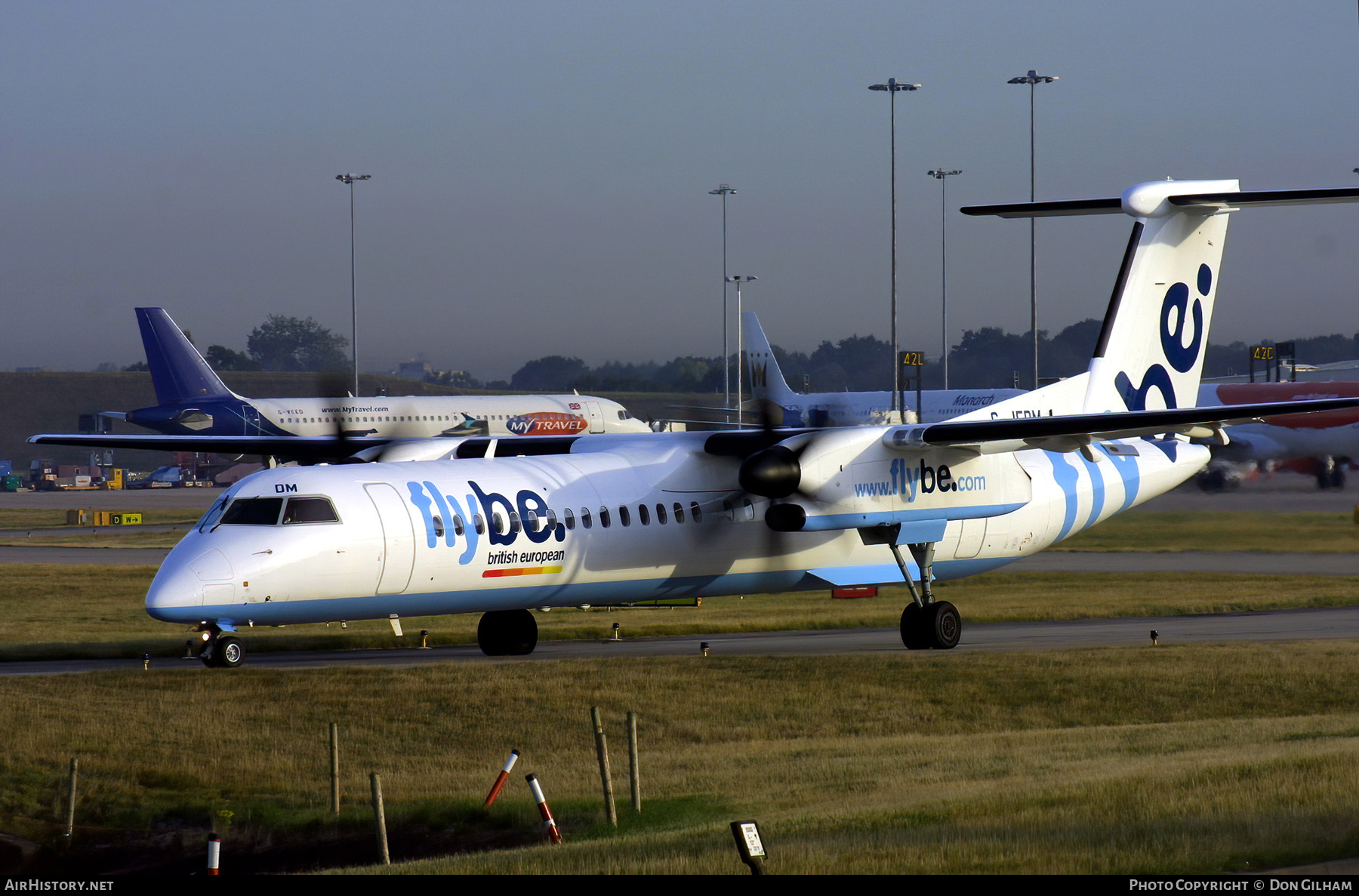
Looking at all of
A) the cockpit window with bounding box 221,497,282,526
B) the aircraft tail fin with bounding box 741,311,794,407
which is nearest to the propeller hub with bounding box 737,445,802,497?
the cockpit window with bounding box 221,497,282,526

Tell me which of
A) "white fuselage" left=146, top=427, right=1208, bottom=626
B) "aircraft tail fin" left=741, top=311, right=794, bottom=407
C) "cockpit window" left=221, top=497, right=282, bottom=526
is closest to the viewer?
"white fuselage" left=146, top=427, right=1208, bottom=626

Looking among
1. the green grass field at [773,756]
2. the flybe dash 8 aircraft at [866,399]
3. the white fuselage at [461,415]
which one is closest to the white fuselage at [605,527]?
the green grass field at [773,756]

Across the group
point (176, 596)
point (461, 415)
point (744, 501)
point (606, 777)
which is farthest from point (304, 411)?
point (606, 777)

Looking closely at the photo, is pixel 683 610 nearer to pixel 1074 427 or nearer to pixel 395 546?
pixel 1074 427

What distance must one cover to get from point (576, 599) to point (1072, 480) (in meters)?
10.7

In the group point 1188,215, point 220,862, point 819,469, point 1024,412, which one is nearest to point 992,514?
point 1024,412

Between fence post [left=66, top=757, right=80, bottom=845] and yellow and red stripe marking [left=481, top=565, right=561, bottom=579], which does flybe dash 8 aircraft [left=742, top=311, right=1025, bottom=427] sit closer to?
yellow and red stripe marking [left=481, top=565, right=561, bottom=579]

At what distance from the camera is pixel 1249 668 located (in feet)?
76.9

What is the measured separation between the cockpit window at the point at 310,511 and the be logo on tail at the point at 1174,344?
52.1ft

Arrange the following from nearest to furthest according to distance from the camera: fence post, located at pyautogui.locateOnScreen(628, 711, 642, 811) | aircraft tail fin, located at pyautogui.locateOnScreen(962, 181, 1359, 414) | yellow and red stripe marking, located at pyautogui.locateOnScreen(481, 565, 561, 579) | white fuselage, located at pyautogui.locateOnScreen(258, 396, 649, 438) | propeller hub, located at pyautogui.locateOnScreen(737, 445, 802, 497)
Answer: fence post, located at pyautogui.locateOnScreen(628, 711, 642, 811) → yellow and red stripe marking, located at pyautogui.locateOnScreen(481, 565, 561, 579) → propeller hub, located at pyautogui.locateOnScreen(737, 445, 802, 497) → aircraft tail fin, located at pyautogui.locateOnScreen(962, 181, 1359, 414) → white fuselage, located at pyautogui.locateOnScreen(258, 396, 649, 438)

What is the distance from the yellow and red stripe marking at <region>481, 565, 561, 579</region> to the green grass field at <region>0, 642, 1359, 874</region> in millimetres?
1591

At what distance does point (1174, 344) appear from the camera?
28984 millimetres

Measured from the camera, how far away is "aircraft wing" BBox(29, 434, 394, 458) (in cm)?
2825

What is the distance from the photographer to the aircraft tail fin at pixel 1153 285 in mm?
28094
